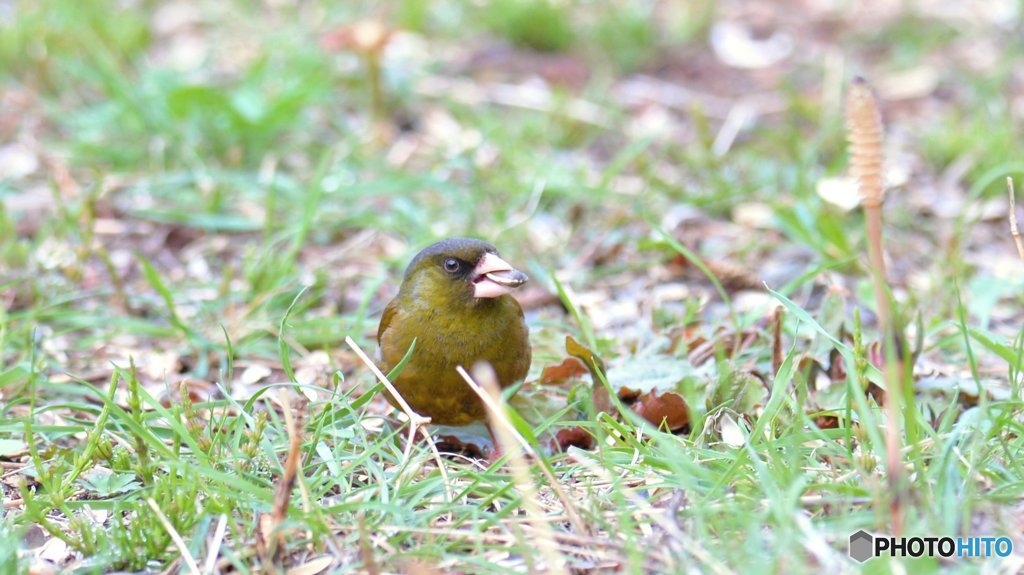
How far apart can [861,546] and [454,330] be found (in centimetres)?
129

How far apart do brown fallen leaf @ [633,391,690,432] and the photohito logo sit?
865 millimetres

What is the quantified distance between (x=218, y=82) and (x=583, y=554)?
4.72m

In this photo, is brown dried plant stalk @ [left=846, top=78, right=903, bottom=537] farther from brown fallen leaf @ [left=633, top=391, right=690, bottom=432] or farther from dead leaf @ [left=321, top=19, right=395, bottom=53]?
dead leaf @ [left=321, top=19, right=395, bottom=53]

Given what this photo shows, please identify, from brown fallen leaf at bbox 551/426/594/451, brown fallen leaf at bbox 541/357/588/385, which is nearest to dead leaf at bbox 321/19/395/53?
brown fallen leaf at bbox 541/357/588/385

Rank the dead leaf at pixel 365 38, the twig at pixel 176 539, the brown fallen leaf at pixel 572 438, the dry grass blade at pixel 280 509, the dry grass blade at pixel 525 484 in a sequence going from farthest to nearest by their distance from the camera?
the dead leaf at pixel 365 38
the brown fallen leaf at pixel 572 438
the twig at pixel 176 539
the dry grass blade at pixel 280 509
the dry grass blade at pixel 525 484

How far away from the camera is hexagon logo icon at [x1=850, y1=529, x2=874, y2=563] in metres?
2.27

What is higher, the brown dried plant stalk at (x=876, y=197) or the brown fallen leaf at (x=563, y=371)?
the brown dried plant stalk at (x=876, y=197)

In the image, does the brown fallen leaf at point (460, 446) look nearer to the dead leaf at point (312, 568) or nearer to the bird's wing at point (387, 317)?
the bird's wing at point (387, 317)

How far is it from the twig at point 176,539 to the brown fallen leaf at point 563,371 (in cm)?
128

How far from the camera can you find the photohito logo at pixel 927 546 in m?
2.21

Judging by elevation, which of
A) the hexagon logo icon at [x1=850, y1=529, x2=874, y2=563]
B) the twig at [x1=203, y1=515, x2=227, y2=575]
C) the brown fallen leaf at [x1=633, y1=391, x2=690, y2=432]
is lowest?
the brown fallen leaf at [x1=633, y1=391, x2=690, y2=432]

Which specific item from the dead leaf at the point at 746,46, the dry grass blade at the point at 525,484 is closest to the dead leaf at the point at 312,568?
the dry grass blade at the point at 525,484

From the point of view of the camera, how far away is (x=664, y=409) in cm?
316

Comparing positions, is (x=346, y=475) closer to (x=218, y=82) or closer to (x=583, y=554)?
(x=583, y=554)
